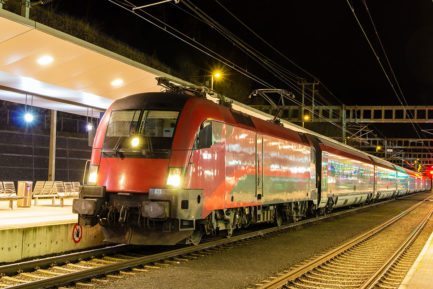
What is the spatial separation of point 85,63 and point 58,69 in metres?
0.75

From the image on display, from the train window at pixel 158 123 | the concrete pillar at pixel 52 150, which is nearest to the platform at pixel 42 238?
the train window at pixel 158 123

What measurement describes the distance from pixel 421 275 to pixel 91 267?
569cm

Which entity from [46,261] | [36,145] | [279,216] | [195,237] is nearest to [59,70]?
[195,237]

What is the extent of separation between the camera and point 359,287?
839 centimetres

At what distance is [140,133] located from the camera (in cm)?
1055

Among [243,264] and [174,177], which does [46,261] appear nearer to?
[174,177]

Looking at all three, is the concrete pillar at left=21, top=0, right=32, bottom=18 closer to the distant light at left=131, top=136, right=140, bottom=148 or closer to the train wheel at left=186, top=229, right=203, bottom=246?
the distant light at left=131, top=136, right=140, bottom=148

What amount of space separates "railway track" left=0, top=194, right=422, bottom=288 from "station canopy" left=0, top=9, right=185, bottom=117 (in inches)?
219

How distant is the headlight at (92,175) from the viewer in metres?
10.7

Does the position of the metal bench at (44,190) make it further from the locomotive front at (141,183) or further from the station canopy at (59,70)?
the locomotive front at (141,183)

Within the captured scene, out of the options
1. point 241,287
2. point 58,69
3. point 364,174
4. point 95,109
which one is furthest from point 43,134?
point 364,174

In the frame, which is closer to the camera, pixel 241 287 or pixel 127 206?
pixel 241 287

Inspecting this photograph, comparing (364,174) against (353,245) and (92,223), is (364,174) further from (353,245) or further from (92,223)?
(92,223)

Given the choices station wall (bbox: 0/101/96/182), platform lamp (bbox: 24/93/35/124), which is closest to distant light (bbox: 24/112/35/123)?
platform lamp (bbox: 24/93/35/124)
